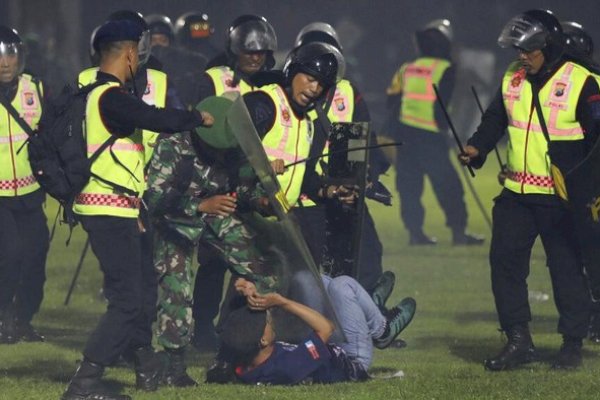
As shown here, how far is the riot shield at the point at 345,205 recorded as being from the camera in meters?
11.1

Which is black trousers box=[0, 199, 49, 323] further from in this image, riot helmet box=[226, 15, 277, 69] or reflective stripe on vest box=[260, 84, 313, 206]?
reflective stripe on vest box=[260, 84, 313, 206]

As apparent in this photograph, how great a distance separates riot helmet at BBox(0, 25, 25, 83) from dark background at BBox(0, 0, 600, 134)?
23.5 metres

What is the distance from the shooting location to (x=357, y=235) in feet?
37.0

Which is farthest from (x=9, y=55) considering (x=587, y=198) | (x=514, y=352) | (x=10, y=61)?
(x=587, y=198)

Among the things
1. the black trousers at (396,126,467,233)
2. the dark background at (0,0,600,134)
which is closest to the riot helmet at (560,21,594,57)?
the black trousers at (396,126,467,233)

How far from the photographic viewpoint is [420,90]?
19547mm

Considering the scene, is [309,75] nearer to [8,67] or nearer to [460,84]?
[8,67]

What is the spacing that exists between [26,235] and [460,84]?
75.8ft

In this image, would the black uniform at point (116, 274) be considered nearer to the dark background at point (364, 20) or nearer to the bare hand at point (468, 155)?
the bare hand at point (468, 155)

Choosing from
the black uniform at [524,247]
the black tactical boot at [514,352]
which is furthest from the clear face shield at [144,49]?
the black tactical boot at [514,352]

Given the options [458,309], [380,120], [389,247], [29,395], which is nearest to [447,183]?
[389,247]

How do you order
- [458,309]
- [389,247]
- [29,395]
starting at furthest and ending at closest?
[389,247], [458,309], [29,395]

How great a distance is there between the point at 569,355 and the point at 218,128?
8.42 feet

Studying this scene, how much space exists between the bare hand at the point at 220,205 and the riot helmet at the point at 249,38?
→ 6.97 ft
